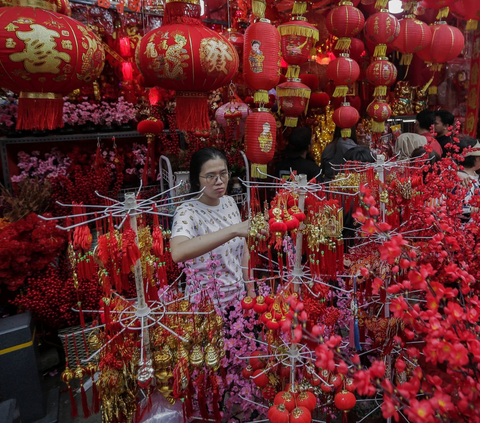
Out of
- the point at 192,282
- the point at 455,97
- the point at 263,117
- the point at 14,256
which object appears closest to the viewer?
the point at 192,282

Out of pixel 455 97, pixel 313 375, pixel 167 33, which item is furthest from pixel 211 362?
pixel 455 97

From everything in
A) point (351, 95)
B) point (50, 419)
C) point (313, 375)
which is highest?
point (351, 95)

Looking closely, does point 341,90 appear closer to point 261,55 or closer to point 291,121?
point 291,121

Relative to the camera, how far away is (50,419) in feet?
6.05

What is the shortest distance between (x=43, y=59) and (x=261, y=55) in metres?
1.36

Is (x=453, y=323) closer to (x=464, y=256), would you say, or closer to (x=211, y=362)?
(x=464, y=256)

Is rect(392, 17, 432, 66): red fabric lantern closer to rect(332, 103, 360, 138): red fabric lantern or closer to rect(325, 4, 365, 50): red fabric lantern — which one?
rect(325, 4, 365, 50): red fabric lantern

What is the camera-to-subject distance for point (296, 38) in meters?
2.60

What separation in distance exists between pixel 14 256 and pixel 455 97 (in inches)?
221

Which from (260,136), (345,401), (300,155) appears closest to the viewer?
(345,401)

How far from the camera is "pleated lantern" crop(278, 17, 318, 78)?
101 inches

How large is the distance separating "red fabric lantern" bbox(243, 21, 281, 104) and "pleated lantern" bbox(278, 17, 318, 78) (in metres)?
0.28

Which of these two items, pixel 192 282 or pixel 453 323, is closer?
pixel 453 323

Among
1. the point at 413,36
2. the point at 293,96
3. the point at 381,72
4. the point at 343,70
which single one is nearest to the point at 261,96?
the point at 293,96
